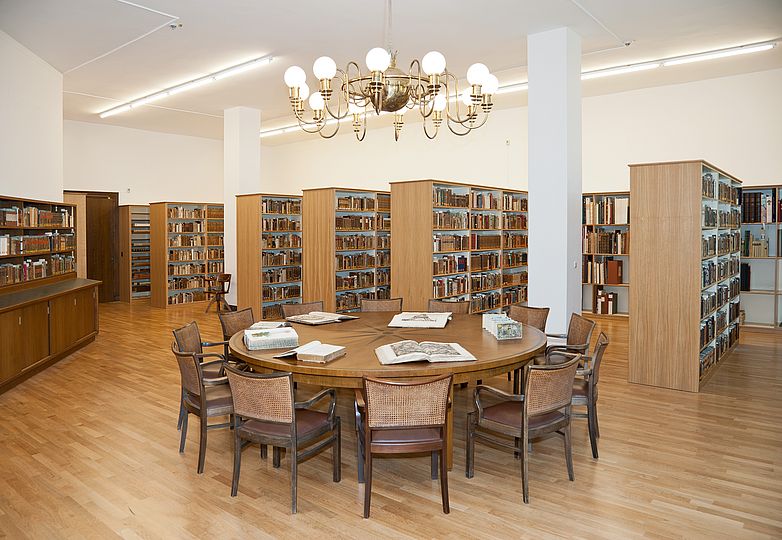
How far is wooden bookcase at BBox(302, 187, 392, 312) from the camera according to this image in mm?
9102

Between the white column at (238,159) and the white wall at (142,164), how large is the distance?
3.65m

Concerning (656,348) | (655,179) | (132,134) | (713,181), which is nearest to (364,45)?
(655,179)

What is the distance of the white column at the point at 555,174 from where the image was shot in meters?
6.83

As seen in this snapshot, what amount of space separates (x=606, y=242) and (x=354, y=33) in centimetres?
589

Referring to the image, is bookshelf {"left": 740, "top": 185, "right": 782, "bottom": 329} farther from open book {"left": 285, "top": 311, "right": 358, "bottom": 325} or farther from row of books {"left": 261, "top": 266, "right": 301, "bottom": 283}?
row of books {"left": 261, "top": 266, "right": 301, "bottom": 283}

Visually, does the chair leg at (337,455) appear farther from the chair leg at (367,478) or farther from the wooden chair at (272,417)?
the chair leg at (367,478)

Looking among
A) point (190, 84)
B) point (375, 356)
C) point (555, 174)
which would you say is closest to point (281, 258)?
point (190, 84)

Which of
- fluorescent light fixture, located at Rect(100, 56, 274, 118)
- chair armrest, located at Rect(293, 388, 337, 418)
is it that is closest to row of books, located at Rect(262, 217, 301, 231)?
fluorescent light fixture, located at Rect(100, 56, 274, 118)

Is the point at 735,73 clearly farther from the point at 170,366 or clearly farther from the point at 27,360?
the point at 27,360

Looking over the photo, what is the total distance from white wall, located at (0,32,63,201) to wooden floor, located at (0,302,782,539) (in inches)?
133

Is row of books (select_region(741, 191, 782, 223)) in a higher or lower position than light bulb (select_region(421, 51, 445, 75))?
lower

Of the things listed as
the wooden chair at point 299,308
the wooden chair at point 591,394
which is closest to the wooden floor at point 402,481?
the wooden chair at point 591,394

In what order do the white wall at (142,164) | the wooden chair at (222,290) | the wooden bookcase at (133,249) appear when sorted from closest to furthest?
the wooden chair at (222,290) < the white wall at (142,164) < the wooden bookcase at (133,249)

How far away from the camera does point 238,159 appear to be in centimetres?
1117
